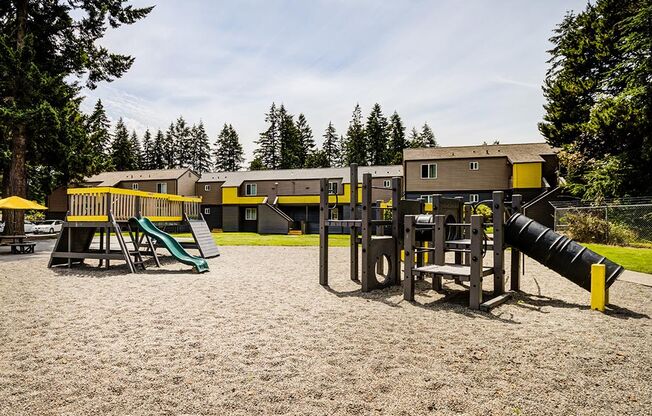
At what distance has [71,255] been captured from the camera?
1219 cm

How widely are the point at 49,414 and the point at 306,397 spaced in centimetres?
199

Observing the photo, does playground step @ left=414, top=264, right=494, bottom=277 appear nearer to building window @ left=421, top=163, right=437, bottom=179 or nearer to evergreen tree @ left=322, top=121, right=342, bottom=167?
building window @ left=421, top=163, right=437, bottom=179

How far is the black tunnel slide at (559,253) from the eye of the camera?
7125mm

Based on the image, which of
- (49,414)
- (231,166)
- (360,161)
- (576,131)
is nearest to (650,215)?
(576,131)

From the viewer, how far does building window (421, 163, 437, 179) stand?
3328 cm

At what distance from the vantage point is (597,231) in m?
19.4

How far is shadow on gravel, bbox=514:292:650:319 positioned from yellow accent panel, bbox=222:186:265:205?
33429 mm

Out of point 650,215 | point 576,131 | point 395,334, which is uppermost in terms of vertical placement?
point 576,131

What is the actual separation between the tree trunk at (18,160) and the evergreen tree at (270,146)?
161ft

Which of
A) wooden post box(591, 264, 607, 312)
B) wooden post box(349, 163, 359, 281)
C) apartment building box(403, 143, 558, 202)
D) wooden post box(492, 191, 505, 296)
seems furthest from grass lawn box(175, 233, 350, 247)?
wooden post box(591, 264, 607, 312)

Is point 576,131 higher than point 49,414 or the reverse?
higher

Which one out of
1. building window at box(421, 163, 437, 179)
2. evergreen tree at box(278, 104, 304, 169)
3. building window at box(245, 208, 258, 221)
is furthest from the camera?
Result: evergreen tree at box(278, 104, 304, 169)

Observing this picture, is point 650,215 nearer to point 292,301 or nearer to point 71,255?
point 292,301

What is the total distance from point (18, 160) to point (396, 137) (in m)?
53.7
